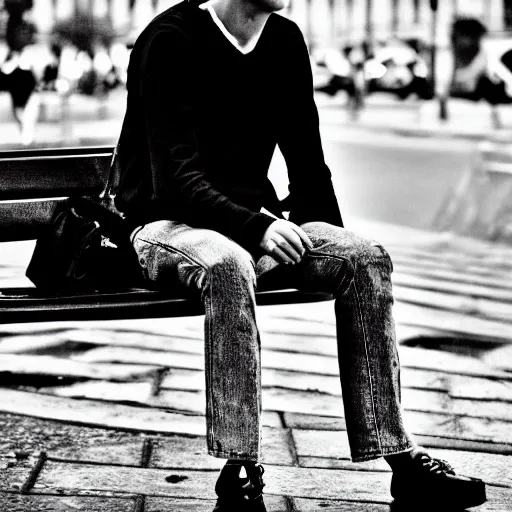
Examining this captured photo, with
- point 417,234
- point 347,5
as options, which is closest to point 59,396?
point 417,234

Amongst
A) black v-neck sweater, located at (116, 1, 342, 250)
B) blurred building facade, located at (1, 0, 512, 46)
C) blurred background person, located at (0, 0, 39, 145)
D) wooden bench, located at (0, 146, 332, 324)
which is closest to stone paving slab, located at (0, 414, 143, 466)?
wooden bench, located at (0, 146, 332, 324)

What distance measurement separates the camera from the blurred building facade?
46250 mm

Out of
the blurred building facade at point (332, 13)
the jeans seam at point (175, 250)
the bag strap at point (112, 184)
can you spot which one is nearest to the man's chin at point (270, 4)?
the bag strap at point (112, 184)

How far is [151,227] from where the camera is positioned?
279 cm

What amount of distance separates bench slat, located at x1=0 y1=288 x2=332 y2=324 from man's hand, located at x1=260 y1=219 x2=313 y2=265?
0.22 metres

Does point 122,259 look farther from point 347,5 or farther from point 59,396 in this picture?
point 347,5

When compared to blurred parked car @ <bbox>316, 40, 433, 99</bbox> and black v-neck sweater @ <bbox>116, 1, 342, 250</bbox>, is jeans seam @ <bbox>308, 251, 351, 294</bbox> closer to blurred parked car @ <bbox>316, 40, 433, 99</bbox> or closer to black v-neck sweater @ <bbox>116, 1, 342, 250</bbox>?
black v-neck sweater @ <bbox>116, 1, 342, 250</bbox>

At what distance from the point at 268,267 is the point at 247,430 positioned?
1.56 ft

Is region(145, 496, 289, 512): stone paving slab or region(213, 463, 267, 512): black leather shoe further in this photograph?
region(145, 496, 289, 512): stone paving slab

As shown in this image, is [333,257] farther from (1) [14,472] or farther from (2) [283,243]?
(1) [14,472]

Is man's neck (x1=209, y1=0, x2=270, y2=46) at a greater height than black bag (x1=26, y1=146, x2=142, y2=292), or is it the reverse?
man's neck (x1=209, y1=0, x2=270, y2=46)

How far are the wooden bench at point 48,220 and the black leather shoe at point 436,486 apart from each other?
1.57 ft

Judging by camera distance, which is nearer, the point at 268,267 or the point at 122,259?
the point at 268,267

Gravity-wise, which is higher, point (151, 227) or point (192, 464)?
point (151, 227)
